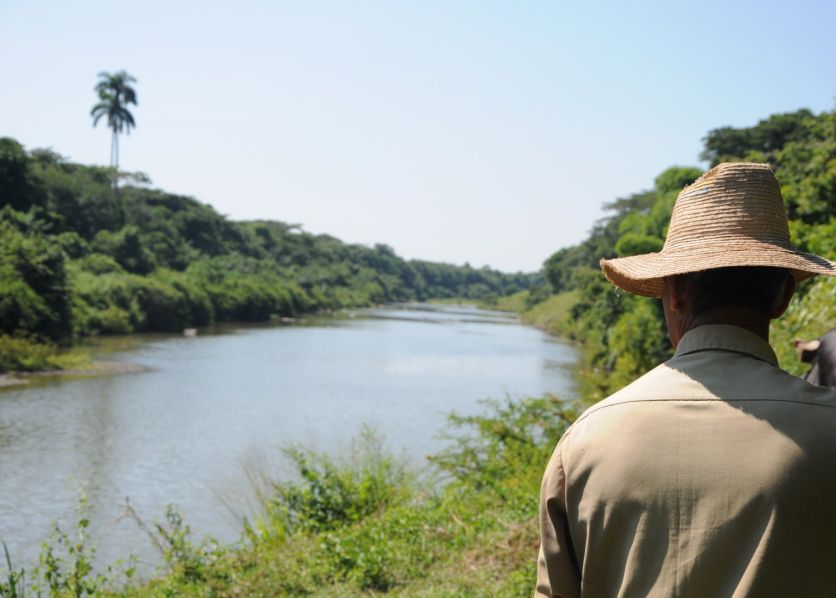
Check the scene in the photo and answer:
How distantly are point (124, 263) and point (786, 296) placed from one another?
50.0 m

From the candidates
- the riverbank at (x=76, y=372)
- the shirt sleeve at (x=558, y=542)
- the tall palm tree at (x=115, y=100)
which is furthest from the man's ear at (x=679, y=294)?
the tall palm tree at (x=115, y=100)

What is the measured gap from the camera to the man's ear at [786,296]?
146 centimetres

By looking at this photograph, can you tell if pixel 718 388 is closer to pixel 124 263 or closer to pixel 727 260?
pixel 727 260

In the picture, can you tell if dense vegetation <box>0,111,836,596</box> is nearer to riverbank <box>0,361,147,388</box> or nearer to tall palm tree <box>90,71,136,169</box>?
riverbank <box>0,361,147,388</box>

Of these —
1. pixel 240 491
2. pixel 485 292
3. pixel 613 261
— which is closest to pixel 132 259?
pixel 240 491

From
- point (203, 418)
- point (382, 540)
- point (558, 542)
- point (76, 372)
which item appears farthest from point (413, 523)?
point (76, 372)

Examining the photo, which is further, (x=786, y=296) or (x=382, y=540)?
(x=382, y=540)

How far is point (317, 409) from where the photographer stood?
18.2 meters

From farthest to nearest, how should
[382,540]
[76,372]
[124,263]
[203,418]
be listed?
[124,263]
[76,372]
[203,418]
[382,540]

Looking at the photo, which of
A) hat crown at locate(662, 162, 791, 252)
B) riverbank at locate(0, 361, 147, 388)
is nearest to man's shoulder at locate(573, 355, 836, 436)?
hat crown at locate(662, 162, 791, 252)

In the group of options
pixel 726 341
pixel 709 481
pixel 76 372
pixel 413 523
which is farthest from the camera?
pixel 76 372

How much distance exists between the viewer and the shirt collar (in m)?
1.34

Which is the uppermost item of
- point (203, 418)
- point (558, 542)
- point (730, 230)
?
point (730, 230)

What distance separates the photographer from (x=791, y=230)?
9195 mm
